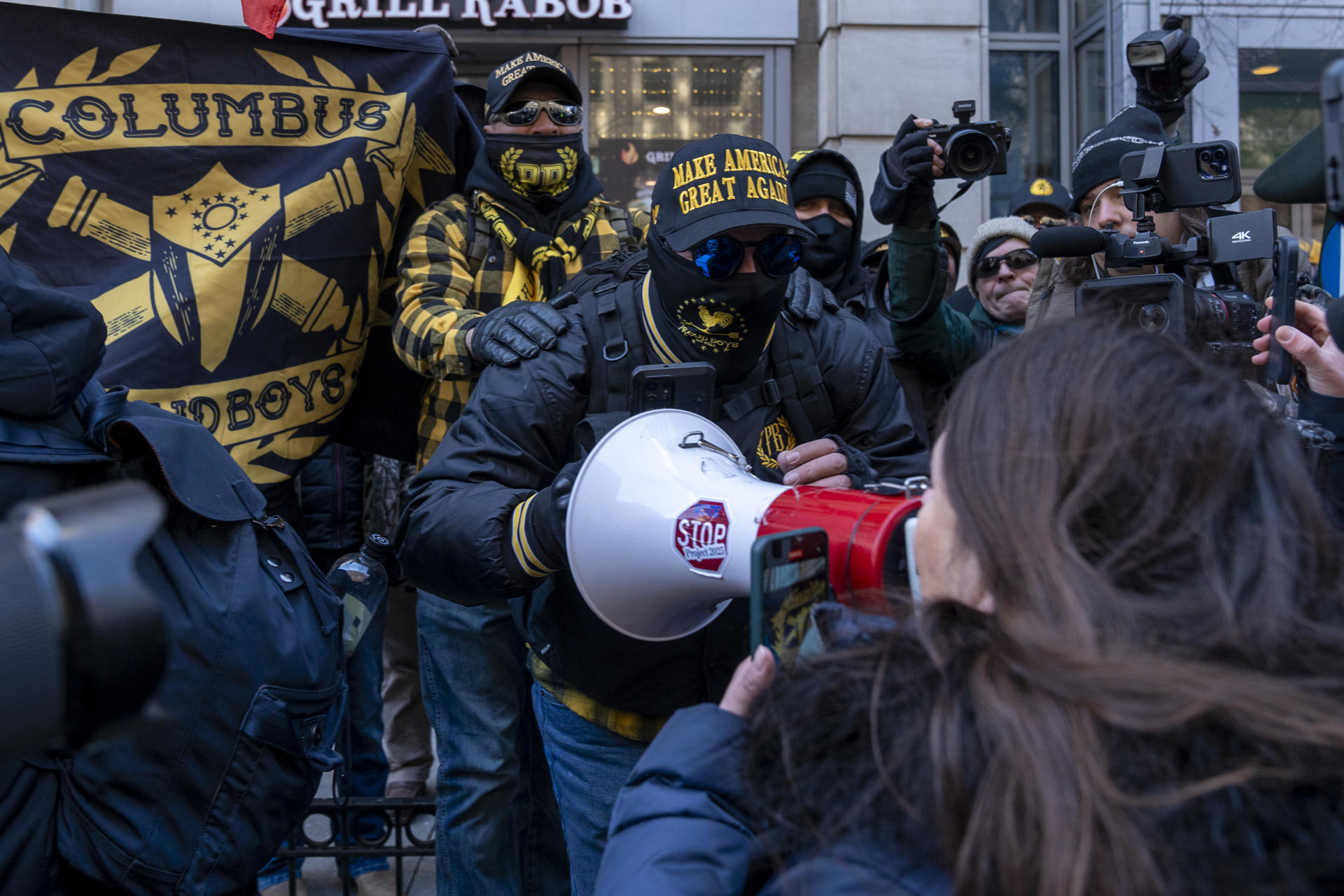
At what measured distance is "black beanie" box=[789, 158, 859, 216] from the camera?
11.6ft

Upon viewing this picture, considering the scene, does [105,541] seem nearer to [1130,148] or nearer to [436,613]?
[436,613]

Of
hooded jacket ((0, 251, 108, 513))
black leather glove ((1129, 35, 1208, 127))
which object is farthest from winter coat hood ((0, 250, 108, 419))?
black leather glove ((1129, 35, 1208, 127))

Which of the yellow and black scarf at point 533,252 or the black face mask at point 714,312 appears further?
the yellow and black scarf at point 533,252

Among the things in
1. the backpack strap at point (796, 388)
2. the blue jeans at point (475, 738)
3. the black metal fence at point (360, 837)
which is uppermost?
the backpack strap at point (796, 388)

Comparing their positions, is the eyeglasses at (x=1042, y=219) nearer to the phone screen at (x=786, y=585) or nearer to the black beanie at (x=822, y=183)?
the black beanie at (x=822, y=183)

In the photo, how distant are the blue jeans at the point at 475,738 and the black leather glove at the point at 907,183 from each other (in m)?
1.43

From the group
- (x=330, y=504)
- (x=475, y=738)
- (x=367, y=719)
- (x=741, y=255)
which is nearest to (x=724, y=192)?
(x=741, y=255)

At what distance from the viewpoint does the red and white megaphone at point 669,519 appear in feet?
5.12

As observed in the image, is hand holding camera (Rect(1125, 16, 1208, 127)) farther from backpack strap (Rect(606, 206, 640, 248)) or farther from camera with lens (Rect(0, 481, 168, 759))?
camera with lens (Rect(0, 481, 168, 759))

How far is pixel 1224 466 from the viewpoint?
963 mm

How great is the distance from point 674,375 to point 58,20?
233cm

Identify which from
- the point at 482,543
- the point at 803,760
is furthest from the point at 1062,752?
the point at 482,543

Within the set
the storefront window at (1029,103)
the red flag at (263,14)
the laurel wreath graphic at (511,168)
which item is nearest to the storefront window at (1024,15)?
the storefront window at (1029,103)

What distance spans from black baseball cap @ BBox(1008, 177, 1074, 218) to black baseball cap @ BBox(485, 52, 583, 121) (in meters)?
2.26
